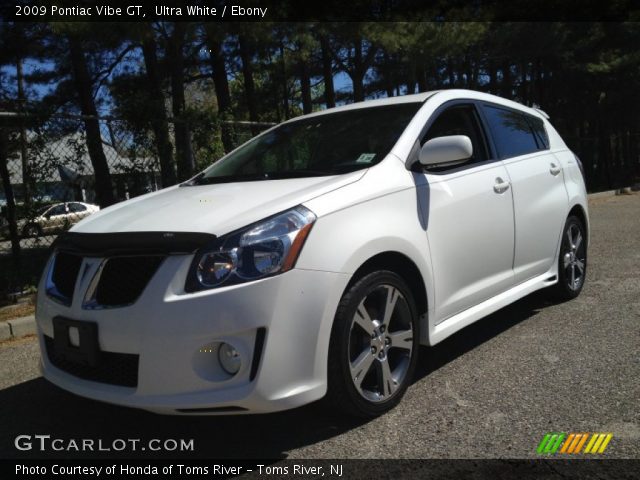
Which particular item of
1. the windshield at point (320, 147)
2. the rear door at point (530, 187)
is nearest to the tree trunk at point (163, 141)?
the windshield at point (320, 147)

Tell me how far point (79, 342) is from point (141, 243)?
53 centimetres

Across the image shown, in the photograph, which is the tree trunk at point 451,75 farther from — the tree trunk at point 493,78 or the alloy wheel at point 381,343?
the alloy wheel at point 381,343

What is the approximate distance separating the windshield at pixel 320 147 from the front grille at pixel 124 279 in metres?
1.06

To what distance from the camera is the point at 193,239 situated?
8.27ft

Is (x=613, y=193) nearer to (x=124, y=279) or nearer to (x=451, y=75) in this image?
(x=451, y=75)

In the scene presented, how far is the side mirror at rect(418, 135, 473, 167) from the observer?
10.6ft

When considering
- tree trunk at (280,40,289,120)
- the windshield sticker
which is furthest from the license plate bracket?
tree trunk at (280,40,289,120)

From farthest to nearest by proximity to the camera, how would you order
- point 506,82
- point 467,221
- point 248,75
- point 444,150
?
point 506,82, point 248,75, point 467,221, point 444,150

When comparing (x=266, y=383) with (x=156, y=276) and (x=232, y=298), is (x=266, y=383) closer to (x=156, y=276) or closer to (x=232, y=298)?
(x=232, y=298)

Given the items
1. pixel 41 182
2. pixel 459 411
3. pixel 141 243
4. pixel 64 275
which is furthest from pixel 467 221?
pixel 41 182

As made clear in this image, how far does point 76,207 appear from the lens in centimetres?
643

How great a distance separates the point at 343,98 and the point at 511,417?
80.5ft

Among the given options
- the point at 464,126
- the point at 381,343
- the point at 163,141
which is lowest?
the point at 381,343

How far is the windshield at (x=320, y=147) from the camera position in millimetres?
3383
